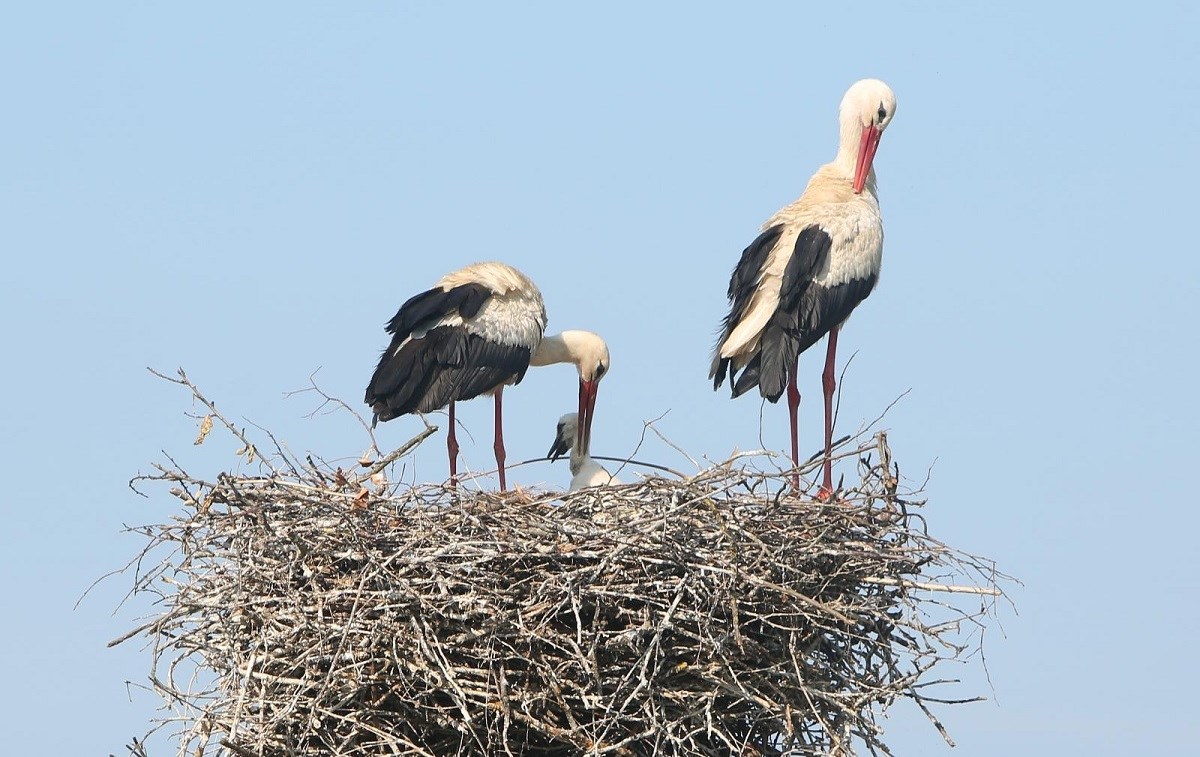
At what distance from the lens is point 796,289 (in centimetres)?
1114

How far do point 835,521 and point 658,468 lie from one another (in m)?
0.87

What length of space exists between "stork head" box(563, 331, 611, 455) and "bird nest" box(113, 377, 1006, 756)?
3.46 m

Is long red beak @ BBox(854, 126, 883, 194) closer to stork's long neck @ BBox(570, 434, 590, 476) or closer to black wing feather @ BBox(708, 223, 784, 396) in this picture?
black wing feather @ BBox(708, 223, 784, 396)

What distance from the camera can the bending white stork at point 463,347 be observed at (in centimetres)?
1181

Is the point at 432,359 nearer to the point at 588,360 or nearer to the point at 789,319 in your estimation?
the point at 588,360

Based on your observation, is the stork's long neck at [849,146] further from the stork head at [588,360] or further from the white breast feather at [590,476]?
the white breast feather at [590,476]

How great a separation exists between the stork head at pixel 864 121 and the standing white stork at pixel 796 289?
298mm

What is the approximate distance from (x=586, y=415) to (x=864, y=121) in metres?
2.23

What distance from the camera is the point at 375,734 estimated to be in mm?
8781

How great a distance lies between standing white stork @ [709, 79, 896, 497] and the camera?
11164 mm

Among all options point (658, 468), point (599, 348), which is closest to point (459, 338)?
point (599, 348)

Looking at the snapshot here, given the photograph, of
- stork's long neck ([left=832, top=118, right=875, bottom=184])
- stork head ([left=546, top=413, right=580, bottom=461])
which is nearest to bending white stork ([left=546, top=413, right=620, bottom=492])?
stork head ([left=546, top=413, right=580, bottom=461])

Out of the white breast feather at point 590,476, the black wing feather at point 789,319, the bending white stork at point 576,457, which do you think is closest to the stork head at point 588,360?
the bending white stork at point 576,457

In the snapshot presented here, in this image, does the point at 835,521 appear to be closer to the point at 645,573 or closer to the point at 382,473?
the point at 645,573
